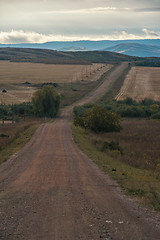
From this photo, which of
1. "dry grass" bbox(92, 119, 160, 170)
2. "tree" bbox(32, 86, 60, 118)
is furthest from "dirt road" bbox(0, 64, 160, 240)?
"tree" bbox(32, 86, 60, 118)

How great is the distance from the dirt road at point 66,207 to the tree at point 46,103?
58399 mm

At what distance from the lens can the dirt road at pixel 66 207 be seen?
1012 centimetres

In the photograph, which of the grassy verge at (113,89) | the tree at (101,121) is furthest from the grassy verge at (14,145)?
the grassy verge at (113,89)

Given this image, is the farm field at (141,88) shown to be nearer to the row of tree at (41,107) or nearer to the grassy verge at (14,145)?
the row of tree at (41,107)

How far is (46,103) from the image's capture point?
268 feet

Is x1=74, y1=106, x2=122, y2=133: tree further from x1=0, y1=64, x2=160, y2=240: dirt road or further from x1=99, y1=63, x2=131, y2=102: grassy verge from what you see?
x1=99, y1=63, x2=131, y2=102: grassy verge

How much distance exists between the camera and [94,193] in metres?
15.0

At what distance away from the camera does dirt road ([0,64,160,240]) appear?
1012 cm

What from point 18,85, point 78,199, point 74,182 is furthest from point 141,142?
point 18,85

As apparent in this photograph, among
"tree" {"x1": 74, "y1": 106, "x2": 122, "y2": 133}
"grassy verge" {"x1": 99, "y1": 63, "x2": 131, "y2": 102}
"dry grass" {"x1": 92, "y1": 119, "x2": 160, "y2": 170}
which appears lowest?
"dry grass" {"x1": 92, "y1": 119, "x2": 160, "y2": 170}

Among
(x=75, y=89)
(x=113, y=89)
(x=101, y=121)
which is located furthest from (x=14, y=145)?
(x=113, y=89)

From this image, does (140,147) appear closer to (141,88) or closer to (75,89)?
(141,88)

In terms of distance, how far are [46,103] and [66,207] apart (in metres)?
69.9

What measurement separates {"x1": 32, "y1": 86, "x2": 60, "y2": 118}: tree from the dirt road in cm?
5840
